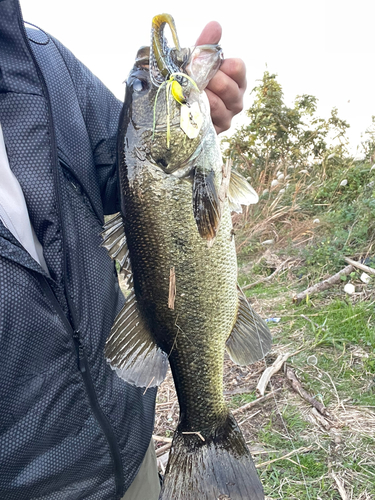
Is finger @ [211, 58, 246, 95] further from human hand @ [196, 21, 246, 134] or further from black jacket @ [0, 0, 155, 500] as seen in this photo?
black jacket @ [0, 0, 155, 500]

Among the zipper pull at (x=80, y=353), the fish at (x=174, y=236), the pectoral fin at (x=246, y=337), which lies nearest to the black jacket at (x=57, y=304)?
the zipper pull at (x=80, y=353)

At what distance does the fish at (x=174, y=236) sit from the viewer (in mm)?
1304

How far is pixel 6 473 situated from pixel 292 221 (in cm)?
502

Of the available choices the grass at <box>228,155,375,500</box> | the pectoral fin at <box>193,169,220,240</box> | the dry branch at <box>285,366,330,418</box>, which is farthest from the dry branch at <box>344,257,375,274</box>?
the pectoral fin at <box>193,169,220,240</box>

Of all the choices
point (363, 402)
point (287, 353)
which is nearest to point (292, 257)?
point (287, 353)

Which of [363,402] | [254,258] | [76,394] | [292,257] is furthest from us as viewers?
[254,258]

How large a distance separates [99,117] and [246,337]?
1.07 metres

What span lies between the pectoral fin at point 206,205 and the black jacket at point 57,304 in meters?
0.39

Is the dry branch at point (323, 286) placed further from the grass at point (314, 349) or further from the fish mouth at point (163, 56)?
the fish mouth at point (163, 56)

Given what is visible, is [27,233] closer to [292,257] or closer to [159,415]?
[159,415]

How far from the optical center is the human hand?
1205 mm

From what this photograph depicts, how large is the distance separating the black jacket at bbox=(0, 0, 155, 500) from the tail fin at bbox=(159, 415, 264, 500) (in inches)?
6.1

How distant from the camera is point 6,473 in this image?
45.4 inches

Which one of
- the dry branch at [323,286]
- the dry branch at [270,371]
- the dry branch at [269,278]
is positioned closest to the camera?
the dry branch at [270,371]
